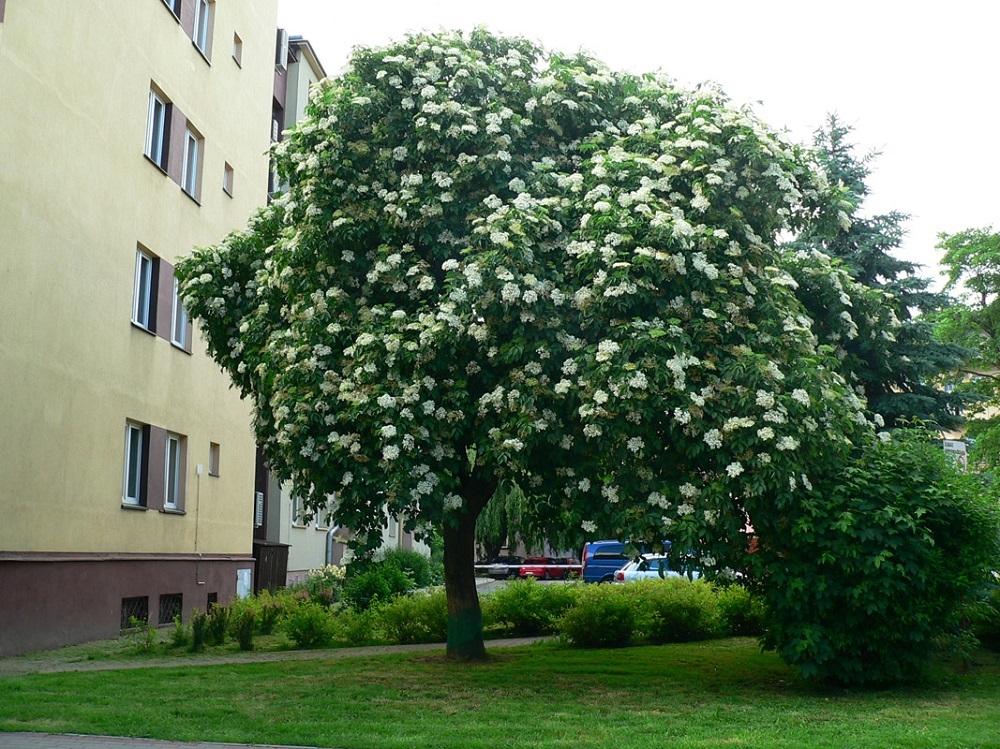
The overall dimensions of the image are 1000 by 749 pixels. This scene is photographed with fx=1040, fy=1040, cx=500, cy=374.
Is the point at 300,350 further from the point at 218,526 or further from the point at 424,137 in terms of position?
the point at 218,526

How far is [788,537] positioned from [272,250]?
6.38 meters

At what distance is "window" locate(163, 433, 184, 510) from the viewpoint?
61.4 ft

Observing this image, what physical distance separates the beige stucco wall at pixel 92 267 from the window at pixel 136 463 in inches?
10.8

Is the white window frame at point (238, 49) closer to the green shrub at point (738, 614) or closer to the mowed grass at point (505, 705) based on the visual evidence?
the mowed grass at point (505, 705)

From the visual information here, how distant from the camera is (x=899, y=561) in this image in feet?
33.2

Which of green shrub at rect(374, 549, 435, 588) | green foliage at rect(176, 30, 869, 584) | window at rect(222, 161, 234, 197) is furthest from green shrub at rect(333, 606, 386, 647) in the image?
green shrub at rect(374, 549, 435, 588)

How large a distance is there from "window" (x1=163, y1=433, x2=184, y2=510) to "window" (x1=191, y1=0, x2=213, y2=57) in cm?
762

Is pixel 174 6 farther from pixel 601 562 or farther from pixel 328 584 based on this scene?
pixel 601 562

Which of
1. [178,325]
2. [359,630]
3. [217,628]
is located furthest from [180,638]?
[178,325]

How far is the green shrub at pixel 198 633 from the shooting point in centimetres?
1431

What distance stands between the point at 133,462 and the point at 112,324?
2542mm

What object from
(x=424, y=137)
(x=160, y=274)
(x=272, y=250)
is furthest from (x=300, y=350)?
(x=160, y=274)

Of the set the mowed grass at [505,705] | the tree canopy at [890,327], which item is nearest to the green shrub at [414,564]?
the tree canopy at [890,327]

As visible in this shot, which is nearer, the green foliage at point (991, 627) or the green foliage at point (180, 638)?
the green foliage at point (991, 627)
